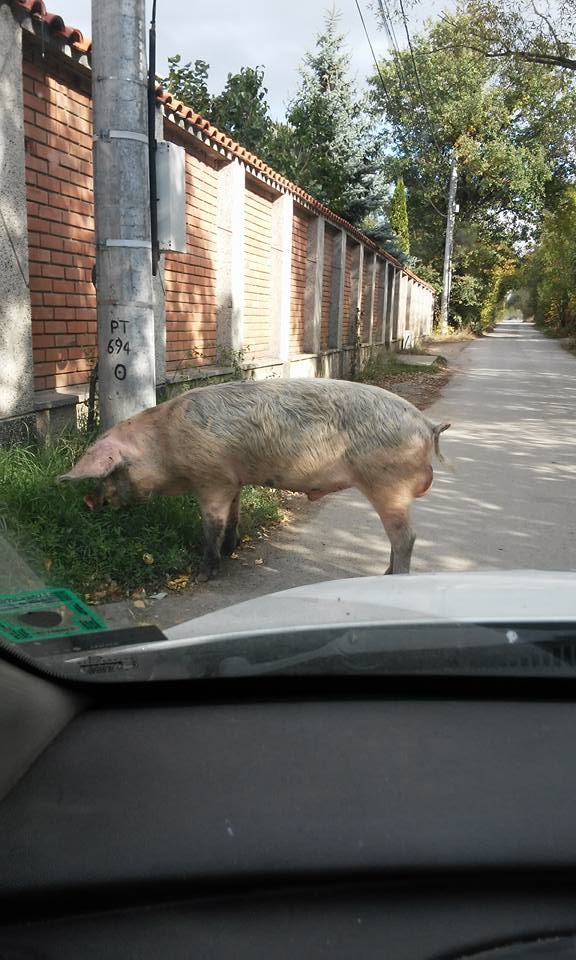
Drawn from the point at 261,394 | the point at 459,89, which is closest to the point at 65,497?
the point at 261,394

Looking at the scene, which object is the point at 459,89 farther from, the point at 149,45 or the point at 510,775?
the point at 510,775

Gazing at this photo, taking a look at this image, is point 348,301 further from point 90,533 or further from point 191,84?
point 90,533

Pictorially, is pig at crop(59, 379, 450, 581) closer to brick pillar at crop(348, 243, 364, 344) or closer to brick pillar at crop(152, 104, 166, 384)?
brick pillar at crop(152, 104, 166, 384)

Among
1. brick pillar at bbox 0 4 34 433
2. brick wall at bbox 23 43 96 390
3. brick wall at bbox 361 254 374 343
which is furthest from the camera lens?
brick wall at bbox 361 254 374 343

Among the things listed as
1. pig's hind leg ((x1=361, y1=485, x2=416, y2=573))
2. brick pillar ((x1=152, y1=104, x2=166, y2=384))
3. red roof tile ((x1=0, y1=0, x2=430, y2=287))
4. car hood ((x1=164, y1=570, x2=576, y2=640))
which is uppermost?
red roof tile ((x1=0, y1=0, x2=430, y2=287))

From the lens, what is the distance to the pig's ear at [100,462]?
4598 millimetres

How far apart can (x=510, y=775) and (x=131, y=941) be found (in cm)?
62

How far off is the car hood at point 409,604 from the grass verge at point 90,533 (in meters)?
2.41

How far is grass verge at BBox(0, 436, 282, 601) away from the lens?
468 centimetres

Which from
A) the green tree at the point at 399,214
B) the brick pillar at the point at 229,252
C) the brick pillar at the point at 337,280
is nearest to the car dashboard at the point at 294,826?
the brick pillar at the point at 229,252

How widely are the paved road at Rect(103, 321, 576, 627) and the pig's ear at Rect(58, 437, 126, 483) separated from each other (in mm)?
762

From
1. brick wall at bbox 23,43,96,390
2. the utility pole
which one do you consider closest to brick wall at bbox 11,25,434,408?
brick wall at bbox 23,43,96,390

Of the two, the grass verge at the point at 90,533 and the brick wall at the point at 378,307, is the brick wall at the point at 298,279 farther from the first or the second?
the grass verge at the point at 90,533

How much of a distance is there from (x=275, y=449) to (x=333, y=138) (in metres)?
17.8
